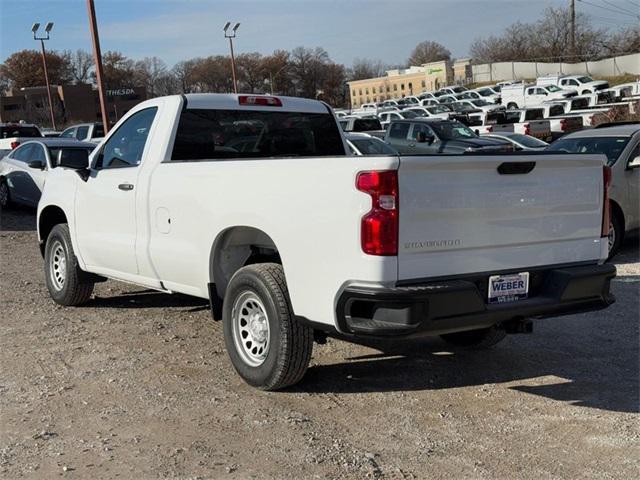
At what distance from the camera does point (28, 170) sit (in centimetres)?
1516

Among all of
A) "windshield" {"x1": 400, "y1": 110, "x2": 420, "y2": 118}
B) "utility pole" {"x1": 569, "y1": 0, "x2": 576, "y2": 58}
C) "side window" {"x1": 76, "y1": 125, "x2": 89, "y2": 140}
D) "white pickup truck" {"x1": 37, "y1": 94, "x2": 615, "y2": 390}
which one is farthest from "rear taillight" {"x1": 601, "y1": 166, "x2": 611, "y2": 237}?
"utility pole" {"x1": 569, "y1": 0, "x2": 576, "y2": 58}

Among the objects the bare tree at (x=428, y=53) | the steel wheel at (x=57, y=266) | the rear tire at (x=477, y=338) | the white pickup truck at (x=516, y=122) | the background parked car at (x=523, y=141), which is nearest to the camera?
the rear tire at (x=477, y=338)

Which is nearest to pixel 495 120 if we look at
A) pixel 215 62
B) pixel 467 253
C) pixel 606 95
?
pixel 606 95

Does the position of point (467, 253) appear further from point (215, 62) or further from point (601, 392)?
point (215, 62)

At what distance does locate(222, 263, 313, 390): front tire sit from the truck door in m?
1.51

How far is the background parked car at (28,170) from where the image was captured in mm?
14453

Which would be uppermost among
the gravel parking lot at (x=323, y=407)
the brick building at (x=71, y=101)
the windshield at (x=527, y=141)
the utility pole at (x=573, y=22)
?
the utility pole at (x=573, y=22)

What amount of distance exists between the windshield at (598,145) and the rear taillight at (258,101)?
518 cm

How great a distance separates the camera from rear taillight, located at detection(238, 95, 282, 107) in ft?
20.9

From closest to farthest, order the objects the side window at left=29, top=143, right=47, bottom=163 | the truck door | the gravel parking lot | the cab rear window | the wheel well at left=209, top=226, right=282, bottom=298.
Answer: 1. the gravel parking lot
2. the wheel well at left=209, top=226, right=282, bottom=298
3. the cab rear window
4. the truck door
5. the side window at left=29, top=143, right=47, bottom=163

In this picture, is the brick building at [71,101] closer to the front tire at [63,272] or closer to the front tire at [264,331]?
the front tire at [63,272]

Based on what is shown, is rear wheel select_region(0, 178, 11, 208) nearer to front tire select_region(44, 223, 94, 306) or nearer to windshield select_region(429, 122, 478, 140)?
front tire select_region(44, 223, 94, 306)

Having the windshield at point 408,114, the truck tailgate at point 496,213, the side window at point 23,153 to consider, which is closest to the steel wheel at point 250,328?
the truck tailgate at point 496,213

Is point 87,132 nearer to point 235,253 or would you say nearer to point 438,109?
point 235,253
